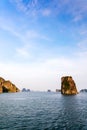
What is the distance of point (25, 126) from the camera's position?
42.6 meters

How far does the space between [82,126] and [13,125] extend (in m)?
16.1

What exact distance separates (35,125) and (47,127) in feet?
11.3

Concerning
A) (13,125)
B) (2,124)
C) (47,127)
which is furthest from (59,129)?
(2,124)

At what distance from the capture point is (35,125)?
145ft

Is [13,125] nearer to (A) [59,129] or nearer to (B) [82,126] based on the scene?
(A) [59,129]

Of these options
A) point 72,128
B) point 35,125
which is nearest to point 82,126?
point 72,128

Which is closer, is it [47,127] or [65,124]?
[47,127]

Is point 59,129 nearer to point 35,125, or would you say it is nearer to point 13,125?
point 35,125

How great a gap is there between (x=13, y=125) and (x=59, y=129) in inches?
422

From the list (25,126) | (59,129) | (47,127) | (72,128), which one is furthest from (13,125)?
(72,128)

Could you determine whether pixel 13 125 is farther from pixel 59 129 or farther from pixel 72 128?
pixel 72 128

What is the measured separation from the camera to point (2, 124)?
44000 millimetres

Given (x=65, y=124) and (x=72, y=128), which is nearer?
(x=72, y=128)

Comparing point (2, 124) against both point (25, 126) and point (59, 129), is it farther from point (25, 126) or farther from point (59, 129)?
point (59, 129)
